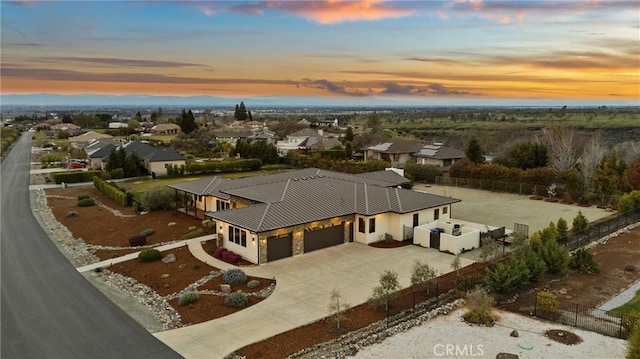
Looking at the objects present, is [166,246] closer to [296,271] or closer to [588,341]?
[296,271]

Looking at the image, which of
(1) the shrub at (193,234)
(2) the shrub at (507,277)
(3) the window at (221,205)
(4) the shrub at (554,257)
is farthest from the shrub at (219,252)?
(4) the shrub at (554,257)

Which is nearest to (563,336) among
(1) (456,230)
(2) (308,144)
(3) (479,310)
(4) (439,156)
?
(3) (479,310)

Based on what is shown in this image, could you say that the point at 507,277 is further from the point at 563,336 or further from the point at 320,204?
the point at 320,204

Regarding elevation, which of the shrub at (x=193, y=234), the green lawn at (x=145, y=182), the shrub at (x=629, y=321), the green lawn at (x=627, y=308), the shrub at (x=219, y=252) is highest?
the shrub at (x=629, y=321)

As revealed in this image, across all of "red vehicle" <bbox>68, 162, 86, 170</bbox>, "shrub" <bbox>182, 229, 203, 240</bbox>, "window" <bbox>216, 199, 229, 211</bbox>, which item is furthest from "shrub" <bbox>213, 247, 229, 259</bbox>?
"red vehicle" <bbox>68, 162, 86, 170</bbox>

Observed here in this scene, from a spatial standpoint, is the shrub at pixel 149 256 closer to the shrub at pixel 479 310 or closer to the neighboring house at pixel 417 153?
the shrub at pixel 479 310

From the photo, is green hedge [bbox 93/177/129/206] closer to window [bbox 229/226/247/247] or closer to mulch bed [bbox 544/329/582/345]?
window [bbox 229/226/247/247]
